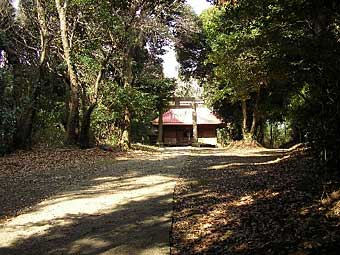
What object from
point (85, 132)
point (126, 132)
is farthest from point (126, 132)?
point (85, 132)

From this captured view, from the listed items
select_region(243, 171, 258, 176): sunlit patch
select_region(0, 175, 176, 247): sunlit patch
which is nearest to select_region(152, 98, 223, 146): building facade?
select_region(243, 171, 258, 176): sunlit patch

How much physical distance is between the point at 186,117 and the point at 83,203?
36646 mm

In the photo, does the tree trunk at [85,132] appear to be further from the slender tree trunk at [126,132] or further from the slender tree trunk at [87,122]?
the slender tree trunk at [126,132]

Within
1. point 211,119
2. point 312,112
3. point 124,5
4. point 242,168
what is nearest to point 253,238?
point 312,112

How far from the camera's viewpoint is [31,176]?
1209 centimetres

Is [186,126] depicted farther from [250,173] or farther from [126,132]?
[250,173]

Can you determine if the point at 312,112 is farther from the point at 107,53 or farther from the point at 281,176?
the point at 107,53

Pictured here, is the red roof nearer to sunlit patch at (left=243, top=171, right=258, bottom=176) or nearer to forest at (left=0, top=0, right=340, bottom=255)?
forest at (left=0, top=0, right=340, bottom=255)

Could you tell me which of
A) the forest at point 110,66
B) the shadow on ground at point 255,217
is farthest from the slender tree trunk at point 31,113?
the shadow on ground at point 255,217

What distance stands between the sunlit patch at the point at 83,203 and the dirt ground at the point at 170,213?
0.7 inches

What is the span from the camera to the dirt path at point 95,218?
18.8 ft

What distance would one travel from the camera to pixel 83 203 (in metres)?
8.33

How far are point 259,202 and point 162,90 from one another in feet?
73.6

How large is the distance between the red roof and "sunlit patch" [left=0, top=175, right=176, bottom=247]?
105 feet
